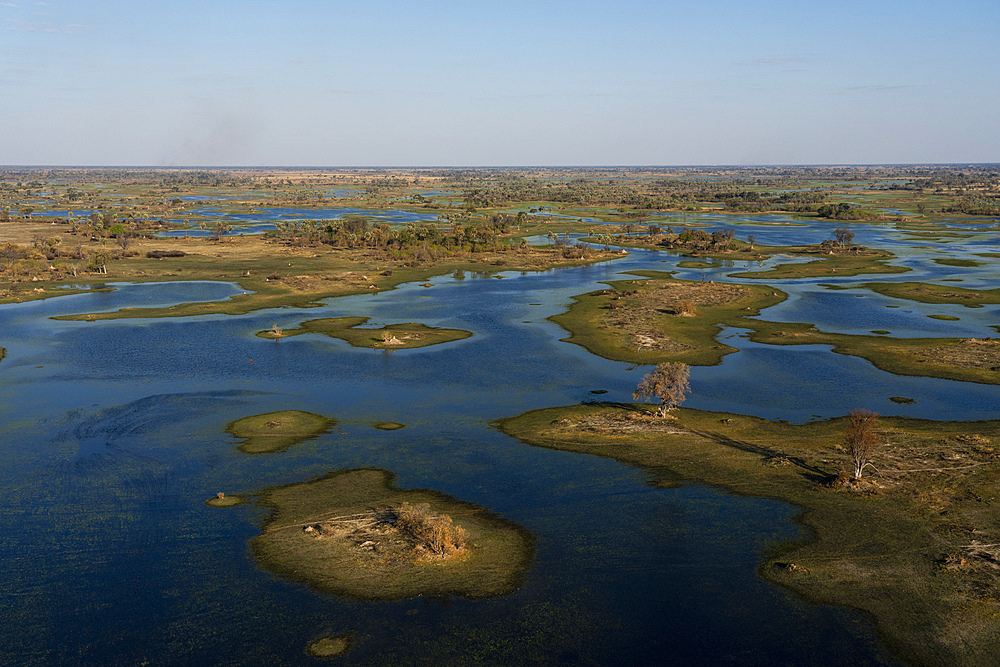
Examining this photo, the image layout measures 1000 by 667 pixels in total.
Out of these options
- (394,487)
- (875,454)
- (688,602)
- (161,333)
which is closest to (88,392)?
(161,333)

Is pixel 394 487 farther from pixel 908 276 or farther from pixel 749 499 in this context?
pixel 908 276

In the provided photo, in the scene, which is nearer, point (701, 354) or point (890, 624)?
point (890, 624)

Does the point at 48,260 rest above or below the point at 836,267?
above

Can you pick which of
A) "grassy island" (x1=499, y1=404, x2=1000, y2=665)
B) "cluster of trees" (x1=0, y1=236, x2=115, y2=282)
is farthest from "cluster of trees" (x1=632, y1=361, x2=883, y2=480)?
"cluster of trees" (x1=0, y1=236, x2=115, y2=282)

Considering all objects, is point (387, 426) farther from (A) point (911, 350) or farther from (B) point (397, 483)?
(A) point (911, 350)

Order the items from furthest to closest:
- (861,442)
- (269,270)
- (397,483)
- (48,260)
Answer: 1. (48,260)
2. (269,270)
3. (397,483)
4. (861,442)

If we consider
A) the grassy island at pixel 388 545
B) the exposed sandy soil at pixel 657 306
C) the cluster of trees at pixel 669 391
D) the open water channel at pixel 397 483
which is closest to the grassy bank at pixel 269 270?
the open water channel at pixel 397 483

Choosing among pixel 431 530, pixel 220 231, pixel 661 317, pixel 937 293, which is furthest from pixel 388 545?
pixel 220 231
